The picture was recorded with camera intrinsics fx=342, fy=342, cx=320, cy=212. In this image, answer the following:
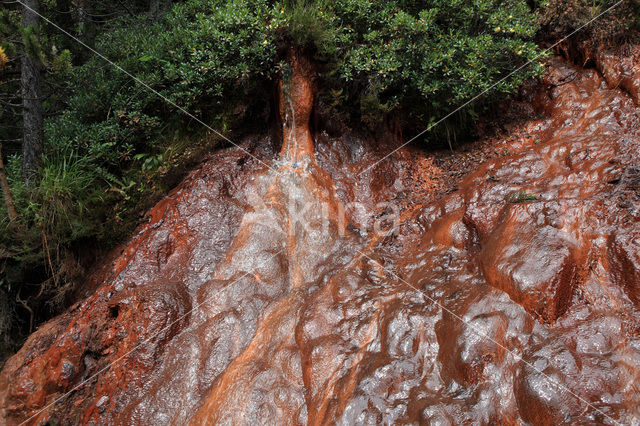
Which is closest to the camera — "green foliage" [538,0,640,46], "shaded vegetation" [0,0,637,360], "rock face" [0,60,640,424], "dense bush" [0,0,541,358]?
"rock face" [0,60,640,424]

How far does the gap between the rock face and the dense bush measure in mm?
795

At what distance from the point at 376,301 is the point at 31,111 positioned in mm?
5805

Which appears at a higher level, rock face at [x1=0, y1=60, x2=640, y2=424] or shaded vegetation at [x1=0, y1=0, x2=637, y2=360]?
shaded vegetation at [x1=0, y1=0, x2=637, y2=360]

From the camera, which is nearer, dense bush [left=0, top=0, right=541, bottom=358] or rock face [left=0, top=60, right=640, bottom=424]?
rock face [left=0, top=60, right=640, bottom=424]

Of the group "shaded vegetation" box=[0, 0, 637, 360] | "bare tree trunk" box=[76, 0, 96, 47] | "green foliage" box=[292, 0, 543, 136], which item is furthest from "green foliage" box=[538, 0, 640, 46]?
"bare tree trunk" box=[76, 0, 96, 47]

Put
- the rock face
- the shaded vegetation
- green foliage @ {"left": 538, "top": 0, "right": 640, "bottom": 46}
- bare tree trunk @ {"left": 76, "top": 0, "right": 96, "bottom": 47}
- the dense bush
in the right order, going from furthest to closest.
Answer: bare tree trunk @ {"left": 76, "top": 0, "right": 96, "bottom": 47} < green foliage @ {"left": 538, "top": 0, "right": 640, "bottom": 46} < the dense bush < the shaded vegetation < the rock face

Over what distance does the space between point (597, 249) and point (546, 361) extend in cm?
134

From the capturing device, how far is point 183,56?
565 centimetres

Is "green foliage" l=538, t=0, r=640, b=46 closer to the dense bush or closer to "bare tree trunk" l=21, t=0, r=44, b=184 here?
the dense bush

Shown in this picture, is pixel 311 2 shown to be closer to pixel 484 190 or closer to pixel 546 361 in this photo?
pixel 484 190

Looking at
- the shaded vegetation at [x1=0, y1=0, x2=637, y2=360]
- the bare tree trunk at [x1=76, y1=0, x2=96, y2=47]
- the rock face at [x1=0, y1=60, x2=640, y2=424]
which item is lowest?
the rock face at [x1=0, y1=60, x2=640, y2=424]

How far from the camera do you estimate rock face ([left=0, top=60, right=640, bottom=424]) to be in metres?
2.92

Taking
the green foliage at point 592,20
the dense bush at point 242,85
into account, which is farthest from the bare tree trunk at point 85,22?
the green foliage at point 592,20

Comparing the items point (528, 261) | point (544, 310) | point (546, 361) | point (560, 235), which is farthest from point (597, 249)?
point (546, 361)
